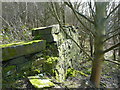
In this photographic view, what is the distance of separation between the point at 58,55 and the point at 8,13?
150 inches

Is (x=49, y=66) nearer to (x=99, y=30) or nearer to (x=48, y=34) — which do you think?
(x=48, y=34)

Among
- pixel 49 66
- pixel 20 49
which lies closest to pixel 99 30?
pixel 49 66

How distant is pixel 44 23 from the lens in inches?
267

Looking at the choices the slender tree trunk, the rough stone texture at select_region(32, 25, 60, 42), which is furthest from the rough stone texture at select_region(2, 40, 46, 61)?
the slender tree trunk

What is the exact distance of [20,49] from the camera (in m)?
1.76

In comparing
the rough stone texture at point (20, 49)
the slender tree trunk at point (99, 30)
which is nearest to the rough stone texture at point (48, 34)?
the rough stone texture at point (20, 49)

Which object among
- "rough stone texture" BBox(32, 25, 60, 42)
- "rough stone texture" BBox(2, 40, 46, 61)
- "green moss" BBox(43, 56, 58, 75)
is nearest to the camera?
"rough stone texture" BBox(2, 40, 46, 61)

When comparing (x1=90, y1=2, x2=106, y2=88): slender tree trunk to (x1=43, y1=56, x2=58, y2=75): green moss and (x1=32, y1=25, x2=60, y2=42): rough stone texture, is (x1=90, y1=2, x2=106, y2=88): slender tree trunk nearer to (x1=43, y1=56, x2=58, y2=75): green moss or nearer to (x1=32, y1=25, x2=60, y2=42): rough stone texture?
(x1=43, y1=56, x2=58, y2=75): green moss

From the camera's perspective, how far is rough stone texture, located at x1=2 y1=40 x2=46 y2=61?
1.56 m

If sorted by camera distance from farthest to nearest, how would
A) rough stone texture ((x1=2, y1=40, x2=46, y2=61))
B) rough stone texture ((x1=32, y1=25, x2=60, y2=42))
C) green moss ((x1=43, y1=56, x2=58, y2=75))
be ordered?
1. rough stone texture ((x1=32, y1=25, x2=60, y2=42))
2. green moss ((x1=43, y1=56, x2=58, y2=75))
3. rough stone texture ((x1=2, y1=40, x2=46, y2=61))

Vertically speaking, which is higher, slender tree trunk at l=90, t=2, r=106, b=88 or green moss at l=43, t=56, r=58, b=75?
slender tree trunk at l=90, t=2, r=106, b=88

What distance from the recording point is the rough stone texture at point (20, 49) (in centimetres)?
156

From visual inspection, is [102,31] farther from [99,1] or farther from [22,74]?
[22,74]

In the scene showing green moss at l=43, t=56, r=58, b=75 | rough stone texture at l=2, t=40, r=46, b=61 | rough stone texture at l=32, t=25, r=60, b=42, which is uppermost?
rough stone texture at l=32, t=25, r=60, b=42
